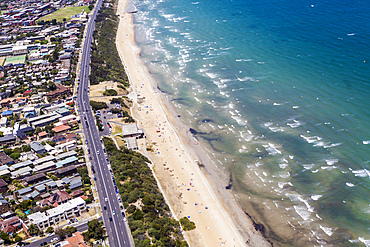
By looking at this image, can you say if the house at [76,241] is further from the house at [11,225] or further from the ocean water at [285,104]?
the ocean water at [285,104]

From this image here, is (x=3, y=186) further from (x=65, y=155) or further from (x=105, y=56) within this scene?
(x=105, y=56)

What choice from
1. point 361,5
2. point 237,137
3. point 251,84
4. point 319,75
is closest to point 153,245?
point 237,137

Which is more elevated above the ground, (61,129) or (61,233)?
(61,129)

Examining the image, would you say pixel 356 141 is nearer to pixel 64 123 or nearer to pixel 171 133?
pixel 171 133

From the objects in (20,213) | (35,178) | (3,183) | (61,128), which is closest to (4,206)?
(20,213)

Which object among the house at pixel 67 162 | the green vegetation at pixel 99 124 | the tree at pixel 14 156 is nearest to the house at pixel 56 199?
the house at pixel 67 162

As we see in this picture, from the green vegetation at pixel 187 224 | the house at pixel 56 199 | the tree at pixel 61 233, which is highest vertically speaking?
the house at pixel 56 199
